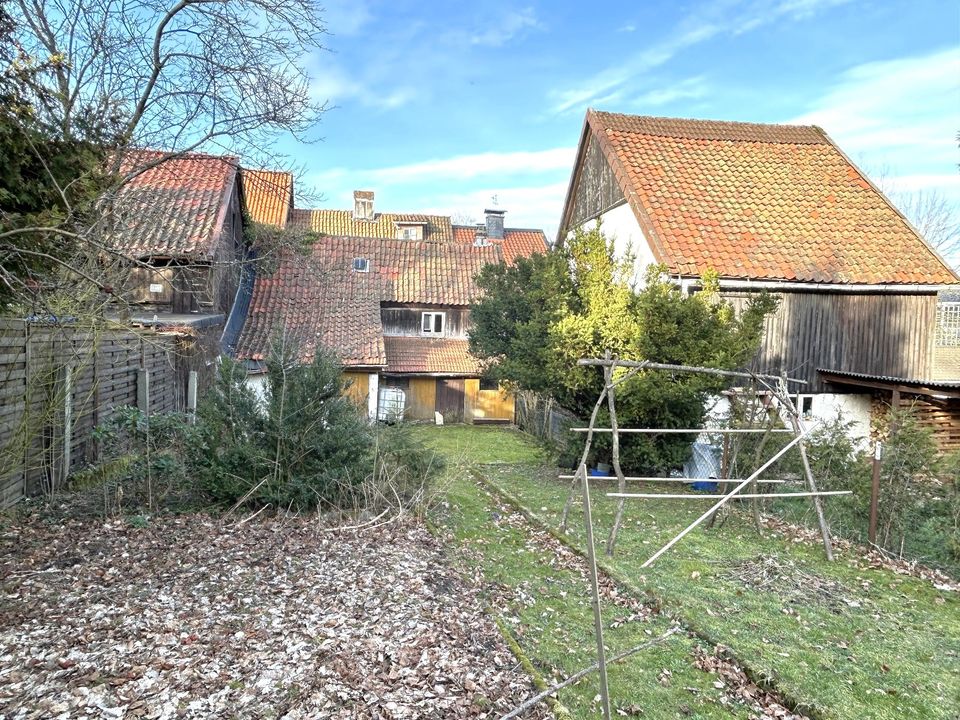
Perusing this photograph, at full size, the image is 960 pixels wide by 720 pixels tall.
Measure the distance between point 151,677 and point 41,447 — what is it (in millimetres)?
4804

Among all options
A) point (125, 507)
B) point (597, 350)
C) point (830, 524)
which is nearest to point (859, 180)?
point (597, 350)

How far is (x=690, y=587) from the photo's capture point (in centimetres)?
663

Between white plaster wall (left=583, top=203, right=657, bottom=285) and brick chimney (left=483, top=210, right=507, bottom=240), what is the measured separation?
22.3m

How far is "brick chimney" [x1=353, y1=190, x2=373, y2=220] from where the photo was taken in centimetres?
3894

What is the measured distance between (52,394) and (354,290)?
16.6 meters

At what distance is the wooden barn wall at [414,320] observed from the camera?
2484cm

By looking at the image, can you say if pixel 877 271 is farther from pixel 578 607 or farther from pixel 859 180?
pixel 578 607

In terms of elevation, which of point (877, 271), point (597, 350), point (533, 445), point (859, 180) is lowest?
point (533, 445)

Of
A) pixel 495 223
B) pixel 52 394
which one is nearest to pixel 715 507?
pixel 52 394

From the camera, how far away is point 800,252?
14188 mm

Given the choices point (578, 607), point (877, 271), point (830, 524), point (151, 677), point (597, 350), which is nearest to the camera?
point (151, 677)

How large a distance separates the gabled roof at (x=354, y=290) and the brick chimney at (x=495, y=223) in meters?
11.2

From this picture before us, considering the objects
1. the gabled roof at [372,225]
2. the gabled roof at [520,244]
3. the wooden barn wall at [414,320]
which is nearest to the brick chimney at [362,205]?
the gabled roof at [372,225]

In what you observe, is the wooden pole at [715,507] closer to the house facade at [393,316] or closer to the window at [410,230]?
the house facade at [393,316]
